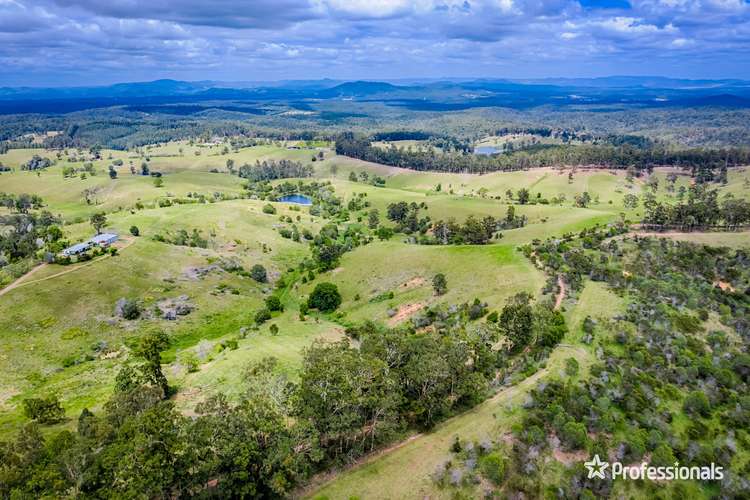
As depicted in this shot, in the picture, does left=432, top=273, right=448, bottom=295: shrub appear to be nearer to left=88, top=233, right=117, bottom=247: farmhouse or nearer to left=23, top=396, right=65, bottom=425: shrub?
left=23, top=396, right=65, bottom=425: shrub

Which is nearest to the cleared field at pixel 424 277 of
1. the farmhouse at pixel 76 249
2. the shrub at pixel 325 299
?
the shrub at pixel 325 299

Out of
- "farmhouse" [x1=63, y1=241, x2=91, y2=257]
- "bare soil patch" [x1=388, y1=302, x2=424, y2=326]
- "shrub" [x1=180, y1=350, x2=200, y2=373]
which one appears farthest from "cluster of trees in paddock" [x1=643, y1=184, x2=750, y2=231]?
"farmhouse" [x1=63, y1=241, x2=91, y2=257]

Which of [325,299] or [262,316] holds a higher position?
[325,299]

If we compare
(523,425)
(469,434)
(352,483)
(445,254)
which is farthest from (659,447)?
(445,254)

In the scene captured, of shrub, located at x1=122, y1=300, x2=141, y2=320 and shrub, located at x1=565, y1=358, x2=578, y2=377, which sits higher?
shrub, located at x1=565, y1=358, x2=578, y2=377

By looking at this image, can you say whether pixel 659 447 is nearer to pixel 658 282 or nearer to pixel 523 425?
pixel 523 425

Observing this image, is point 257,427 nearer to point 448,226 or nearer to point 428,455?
point 428,455

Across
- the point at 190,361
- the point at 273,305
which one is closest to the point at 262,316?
the point at 273,305
